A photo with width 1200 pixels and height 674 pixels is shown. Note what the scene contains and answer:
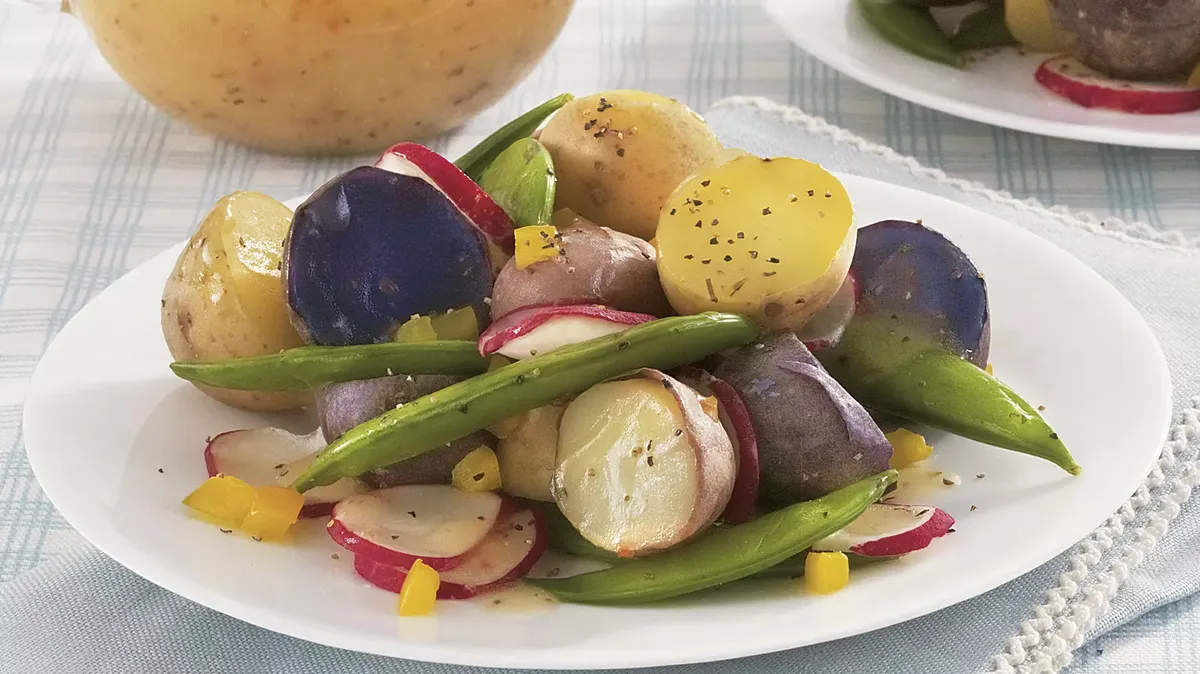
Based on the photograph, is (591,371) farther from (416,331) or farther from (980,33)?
(980,33)

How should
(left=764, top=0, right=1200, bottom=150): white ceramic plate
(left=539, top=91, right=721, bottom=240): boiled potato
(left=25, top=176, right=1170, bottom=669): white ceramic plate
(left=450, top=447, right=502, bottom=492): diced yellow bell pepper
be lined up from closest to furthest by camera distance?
(left=25, top=176, right=1170, bottom=669): white ceramic plate, (left=450, top=447, right=502, bottom=492): diced yellow bell pepper, (left=539, top=91, right=721, bottom=240): boiled potato, (left=764, top=0, right=1200, bottom=150): white ceramic plate

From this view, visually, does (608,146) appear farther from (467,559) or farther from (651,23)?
Result: (651,23)

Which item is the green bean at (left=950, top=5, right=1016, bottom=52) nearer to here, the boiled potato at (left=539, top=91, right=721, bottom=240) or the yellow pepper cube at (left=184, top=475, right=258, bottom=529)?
the boiled potato at (left=539, top=91, right=721, bottom=240)

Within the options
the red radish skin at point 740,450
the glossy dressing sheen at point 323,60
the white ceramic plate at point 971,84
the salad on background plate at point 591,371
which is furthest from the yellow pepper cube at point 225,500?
the white ceramic plate at point 971,84

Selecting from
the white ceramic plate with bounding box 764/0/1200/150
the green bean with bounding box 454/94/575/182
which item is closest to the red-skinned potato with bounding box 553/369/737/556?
the green bean with bounding box 454/94/575/182

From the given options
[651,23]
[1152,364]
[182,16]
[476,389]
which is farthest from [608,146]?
[651,23]

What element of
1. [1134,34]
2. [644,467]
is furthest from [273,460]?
[1134,34]
